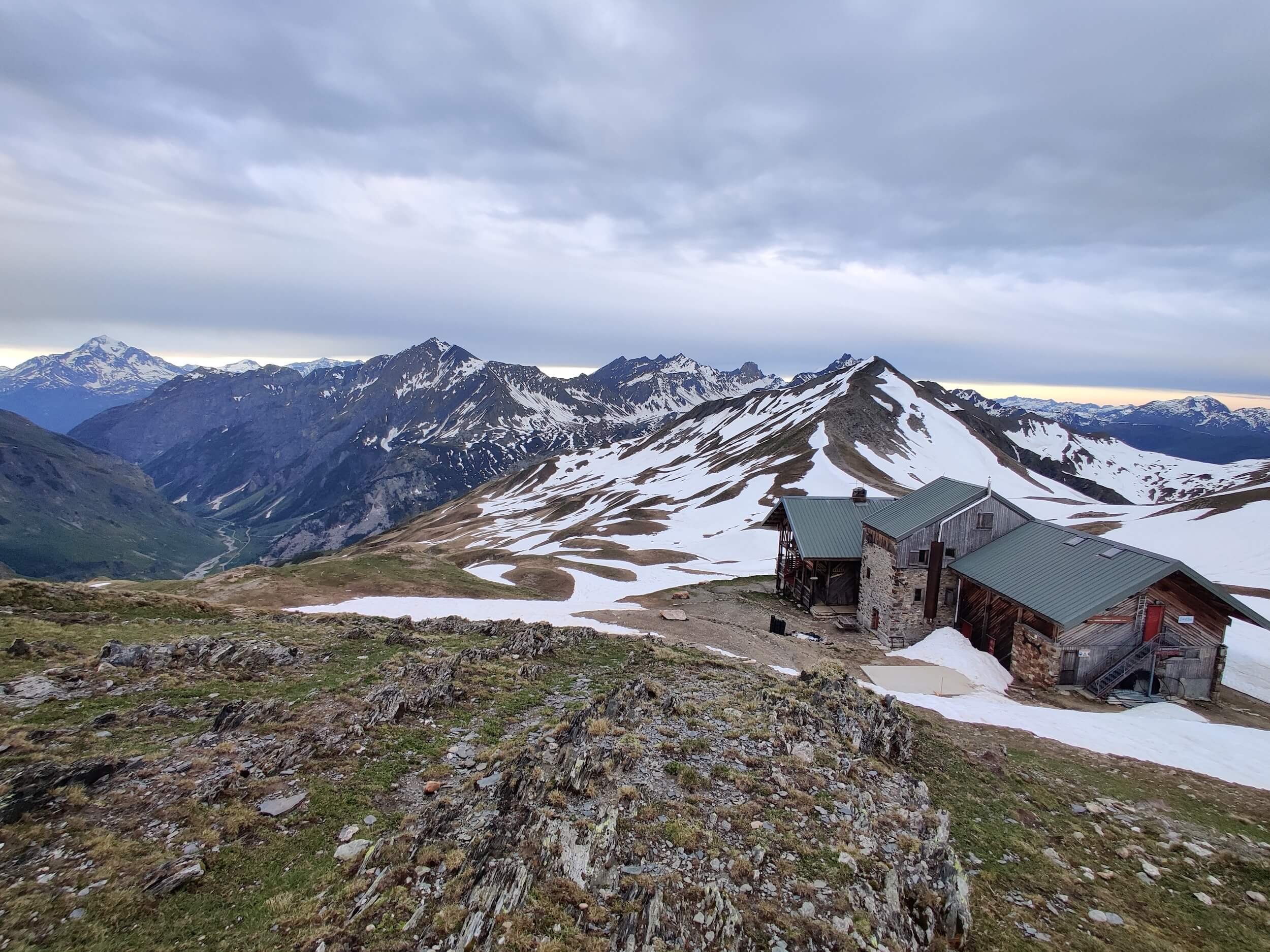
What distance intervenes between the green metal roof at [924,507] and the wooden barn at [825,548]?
2.86 metres

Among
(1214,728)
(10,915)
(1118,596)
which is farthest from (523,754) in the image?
(1118,596)

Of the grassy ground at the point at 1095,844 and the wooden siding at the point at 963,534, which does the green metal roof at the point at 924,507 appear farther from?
the grassy ground at the point at 1095,844

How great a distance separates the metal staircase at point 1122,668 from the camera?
1052 inches

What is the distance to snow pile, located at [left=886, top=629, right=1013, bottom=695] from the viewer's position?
96.3 ft

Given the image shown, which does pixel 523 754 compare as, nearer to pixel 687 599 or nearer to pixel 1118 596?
pixel 1118 596

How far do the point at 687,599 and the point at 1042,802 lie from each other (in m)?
31.8

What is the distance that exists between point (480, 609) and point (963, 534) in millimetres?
31937

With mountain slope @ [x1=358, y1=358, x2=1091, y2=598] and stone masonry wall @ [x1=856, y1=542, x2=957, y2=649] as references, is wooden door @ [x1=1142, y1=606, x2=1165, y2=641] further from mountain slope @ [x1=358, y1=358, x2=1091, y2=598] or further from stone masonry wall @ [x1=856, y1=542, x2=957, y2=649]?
mountain slope @ [x1=358, y1=358, x2=1091, y2=598]

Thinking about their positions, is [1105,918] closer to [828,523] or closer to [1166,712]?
[1166,712]

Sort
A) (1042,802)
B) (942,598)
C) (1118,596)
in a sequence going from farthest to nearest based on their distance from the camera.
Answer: (942,598) < (1118,596) < (1042,802)

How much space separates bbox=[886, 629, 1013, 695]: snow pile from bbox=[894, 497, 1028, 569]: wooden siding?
16.0 ft

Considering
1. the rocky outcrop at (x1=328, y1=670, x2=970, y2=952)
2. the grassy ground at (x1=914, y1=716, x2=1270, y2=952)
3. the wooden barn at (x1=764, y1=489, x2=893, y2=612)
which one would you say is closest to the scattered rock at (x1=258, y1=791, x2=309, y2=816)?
the rocky outcrop at (x1=328, y1=670, x2=970, y2=952)

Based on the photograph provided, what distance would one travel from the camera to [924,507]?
39156 mm

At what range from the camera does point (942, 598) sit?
3672 cm
